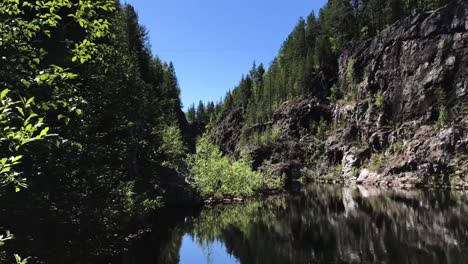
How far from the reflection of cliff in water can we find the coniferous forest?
703cm

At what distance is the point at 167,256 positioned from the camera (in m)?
26.7

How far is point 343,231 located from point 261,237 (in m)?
6.85

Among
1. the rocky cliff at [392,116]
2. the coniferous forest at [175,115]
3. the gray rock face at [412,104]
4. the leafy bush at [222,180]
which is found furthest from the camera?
the rocky cliff at [392,116]

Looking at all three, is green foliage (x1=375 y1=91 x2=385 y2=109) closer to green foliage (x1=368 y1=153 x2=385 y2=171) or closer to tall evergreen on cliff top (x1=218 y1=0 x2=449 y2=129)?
green foliage (x1=368 y1=153 x2=385 y2=171)

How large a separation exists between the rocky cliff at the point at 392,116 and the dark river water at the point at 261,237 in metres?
33.7

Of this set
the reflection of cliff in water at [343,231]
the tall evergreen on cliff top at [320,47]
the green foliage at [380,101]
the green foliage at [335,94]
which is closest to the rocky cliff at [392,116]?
the green foliage at [380,101]

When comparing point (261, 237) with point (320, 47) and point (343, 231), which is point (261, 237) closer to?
point (343, 231)

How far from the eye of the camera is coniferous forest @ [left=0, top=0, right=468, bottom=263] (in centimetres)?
605

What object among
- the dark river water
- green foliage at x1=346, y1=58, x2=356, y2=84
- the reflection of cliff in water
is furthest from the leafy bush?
green foliage at x1=346, y1=58, x2=356, y2=84

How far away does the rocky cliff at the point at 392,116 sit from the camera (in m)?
80.9

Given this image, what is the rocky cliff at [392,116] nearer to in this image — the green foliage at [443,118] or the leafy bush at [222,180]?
the green foliage at [443,118]

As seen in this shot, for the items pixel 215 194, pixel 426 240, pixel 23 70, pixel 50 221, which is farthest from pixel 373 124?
pixel 23 70

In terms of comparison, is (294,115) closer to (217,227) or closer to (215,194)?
(215,194)

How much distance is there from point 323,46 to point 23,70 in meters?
134
